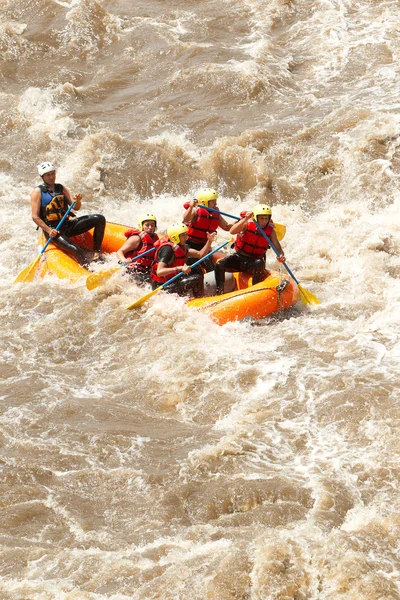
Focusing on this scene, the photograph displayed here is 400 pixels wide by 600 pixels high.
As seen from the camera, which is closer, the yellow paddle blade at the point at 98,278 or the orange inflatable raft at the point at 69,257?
the yellow paddle blade at the point at 98,278

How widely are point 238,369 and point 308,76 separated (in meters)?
8.71

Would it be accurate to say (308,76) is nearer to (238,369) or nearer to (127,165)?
(127,165)

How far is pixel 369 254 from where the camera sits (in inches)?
367

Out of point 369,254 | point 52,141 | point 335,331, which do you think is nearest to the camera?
point 335,331

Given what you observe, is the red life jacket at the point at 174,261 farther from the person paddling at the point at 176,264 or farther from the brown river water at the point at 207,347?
the brown river water at the point at 207,347

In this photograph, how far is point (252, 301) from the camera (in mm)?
7832

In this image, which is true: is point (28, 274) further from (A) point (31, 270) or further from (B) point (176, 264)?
(B) point (176, 264)

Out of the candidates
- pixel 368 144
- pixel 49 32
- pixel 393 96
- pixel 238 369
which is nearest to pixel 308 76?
pixel 393 96

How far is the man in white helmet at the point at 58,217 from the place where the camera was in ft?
29.2

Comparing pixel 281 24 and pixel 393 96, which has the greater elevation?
pixel 281 24

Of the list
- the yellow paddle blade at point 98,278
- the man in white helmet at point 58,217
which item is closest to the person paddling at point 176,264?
the yellow paddle blade at point 98,278

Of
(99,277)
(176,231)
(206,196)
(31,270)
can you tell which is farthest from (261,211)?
(31,270)

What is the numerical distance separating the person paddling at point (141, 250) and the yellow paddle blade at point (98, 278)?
0.15m

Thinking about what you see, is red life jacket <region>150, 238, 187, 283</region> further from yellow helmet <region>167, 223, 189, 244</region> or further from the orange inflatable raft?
the orange inflatable raft
